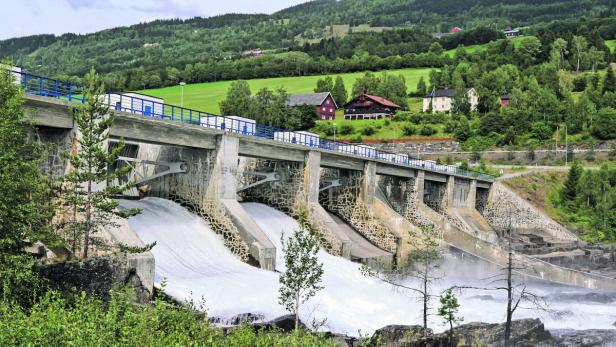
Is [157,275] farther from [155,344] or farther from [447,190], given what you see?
[447,190]

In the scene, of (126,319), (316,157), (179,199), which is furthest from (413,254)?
(126,319)

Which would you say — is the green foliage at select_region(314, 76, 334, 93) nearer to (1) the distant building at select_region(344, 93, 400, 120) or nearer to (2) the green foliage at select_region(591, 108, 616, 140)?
(1) the distant building at select_region(344, 93, 400, 120)

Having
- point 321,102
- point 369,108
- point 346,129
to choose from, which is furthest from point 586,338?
point 321,102

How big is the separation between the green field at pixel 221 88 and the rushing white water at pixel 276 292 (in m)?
100

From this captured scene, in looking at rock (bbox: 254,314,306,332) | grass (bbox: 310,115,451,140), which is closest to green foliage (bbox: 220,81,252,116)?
grass (bbox: 310,115,451,140)

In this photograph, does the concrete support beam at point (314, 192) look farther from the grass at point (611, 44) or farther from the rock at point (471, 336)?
the grass at point (611, 44)

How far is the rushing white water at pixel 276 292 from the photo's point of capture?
29.0m

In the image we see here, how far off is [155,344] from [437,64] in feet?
594

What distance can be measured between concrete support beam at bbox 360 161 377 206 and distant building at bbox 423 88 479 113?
81.6m

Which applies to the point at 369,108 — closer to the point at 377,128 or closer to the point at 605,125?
the point at 377,128

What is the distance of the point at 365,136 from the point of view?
394 feet

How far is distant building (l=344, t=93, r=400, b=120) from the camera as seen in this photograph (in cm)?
13500

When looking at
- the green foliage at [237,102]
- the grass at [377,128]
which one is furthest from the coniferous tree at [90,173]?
the green foliage at [237,102]

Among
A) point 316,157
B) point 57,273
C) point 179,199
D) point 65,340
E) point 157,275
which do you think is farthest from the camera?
point 316,157
